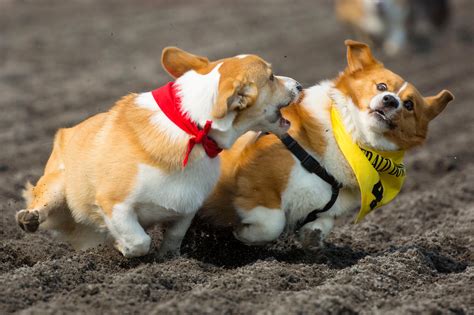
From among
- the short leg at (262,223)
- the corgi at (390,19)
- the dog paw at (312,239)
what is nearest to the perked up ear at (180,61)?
the short leg at (262,223)

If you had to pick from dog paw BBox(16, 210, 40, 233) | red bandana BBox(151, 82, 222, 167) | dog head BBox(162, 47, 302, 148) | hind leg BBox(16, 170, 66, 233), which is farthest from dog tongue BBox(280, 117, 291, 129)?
dog paw BBox(16, 210, 40, 233)

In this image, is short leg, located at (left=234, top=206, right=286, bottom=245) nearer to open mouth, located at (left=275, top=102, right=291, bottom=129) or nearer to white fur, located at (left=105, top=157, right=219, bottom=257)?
white fur, located at (left=105, top=157, right=219, bottom=257)

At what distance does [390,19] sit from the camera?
57.8 feet

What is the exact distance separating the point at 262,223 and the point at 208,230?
57cm

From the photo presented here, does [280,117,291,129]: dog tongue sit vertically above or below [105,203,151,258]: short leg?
above

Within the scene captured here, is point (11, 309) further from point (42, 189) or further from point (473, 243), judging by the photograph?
point (473, 243)

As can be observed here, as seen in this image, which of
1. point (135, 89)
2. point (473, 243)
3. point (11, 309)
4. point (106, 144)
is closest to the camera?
point (11, 309)

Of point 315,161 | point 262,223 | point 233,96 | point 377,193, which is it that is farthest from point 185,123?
point 377,193

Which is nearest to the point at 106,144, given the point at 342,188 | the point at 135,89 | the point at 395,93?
the point at 342,188

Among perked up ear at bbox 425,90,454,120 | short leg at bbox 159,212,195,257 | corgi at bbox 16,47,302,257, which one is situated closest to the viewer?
corgi at bbox 16,47,302,257

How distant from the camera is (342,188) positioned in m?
5.70

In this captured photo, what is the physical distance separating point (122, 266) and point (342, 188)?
163cm

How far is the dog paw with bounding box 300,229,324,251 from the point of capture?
559 cm

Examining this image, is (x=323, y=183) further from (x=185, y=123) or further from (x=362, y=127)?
(x=185, y=123)
